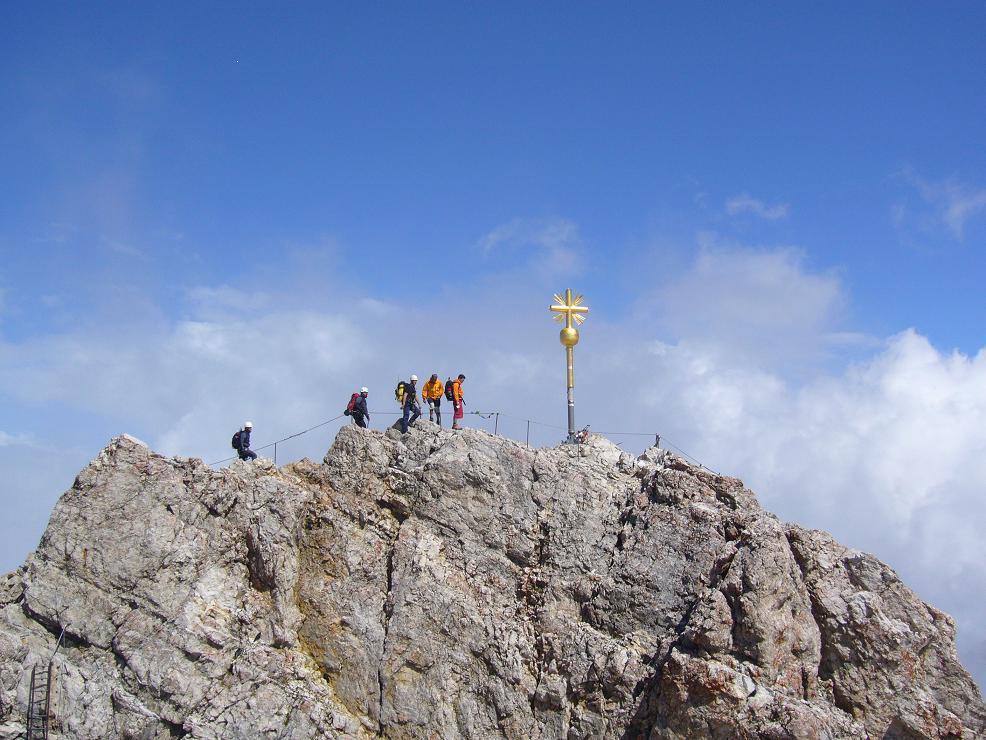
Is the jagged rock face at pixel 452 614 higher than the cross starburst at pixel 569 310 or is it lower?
lower

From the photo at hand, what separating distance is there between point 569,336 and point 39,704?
79.6 ft

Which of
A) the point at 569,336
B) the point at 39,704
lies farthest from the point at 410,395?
the point at 39,704

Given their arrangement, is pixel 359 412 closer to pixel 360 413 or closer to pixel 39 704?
pixel 360 413

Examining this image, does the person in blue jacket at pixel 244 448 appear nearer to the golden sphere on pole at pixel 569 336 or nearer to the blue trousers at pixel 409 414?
the blue trousers at pixel 409 414

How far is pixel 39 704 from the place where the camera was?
25.6 metres

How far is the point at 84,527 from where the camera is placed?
28.6 metres

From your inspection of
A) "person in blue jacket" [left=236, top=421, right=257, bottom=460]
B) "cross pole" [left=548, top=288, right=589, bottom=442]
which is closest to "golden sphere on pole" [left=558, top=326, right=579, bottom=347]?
"cross pole" [left=548, top=288, right=589, bottom=442]

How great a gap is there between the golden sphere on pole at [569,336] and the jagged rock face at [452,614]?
8.44 meters

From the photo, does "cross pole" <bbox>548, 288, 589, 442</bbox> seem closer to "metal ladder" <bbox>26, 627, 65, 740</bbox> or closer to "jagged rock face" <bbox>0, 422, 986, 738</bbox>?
"jagged rock face" <bbox>0, 422, 986, 738</bbox>

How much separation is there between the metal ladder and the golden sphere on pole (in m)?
23.2

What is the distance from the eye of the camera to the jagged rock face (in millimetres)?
26141

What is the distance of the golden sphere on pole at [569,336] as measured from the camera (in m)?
37.9

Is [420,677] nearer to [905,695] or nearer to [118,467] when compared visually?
[118,467]

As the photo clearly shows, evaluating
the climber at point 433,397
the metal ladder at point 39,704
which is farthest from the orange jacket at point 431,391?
the metal ladder at point 39,704
